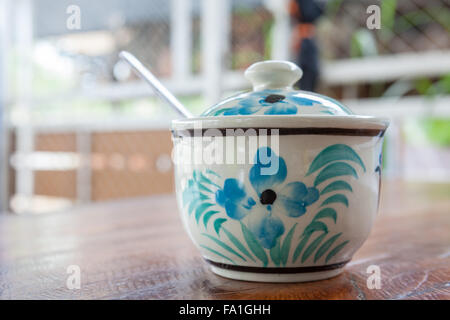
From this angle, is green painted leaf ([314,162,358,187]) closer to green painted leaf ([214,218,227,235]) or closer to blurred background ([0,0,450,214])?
green painted leaf ([214,218,227,235])

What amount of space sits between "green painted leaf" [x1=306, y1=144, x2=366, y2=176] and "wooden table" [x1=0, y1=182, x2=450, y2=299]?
0.28 ft

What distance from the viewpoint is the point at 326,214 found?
13.3 inches

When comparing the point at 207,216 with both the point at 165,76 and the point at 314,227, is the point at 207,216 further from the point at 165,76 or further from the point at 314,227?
the point at 165,76

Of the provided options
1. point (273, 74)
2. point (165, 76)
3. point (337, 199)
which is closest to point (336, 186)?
point (337, 199)

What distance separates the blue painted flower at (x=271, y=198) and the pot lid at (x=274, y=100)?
0.14 ft

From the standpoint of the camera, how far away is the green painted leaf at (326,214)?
335 mm

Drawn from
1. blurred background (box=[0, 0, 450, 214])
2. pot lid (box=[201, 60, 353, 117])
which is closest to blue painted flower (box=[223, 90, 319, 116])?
pot lid (box=[201, 60, 353, 117])

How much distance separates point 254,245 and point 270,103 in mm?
109

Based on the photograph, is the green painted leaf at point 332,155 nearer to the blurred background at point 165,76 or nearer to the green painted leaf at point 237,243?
the green painted leaf at point 237,243

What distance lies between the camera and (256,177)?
33 cm

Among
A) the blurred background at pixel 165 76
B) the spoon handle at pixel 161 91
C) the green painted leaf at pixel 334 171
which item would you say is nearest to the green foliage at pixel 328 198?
the green painted leaf at pixel 334 171

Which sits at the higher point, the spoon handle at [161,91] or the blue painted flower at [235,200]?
the spoon handle at [161,91]
